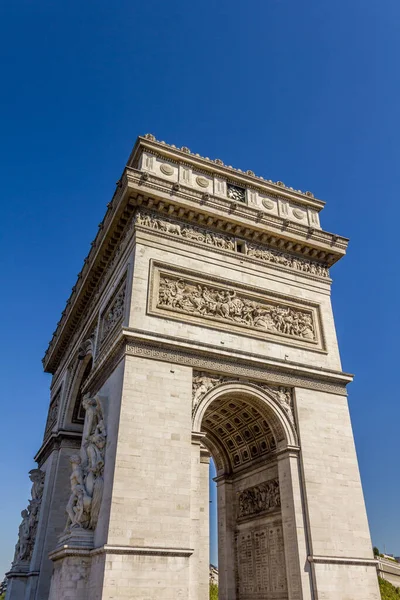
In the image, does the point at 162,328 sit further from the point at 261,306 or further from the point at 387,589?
the point at 387,589

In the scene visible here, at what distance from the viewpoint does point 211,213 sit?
1662cm

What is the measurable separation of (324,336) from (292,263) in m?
2.86

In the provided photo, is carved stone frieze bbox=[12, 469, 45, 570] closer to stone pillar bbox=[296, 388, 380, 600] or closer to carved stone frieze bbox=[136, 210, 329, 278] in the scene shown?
stone pillar bbox=[296, 388, 380, 600]

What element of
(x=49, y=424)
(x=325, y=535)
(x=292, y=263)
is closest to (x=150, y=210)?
(x=292, y=263)

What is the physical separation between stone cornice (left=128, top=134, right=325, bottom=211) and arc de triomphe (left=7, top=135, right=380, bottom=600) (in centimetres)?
8

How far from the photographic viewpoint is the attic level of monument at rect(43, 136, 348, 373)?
16.0m

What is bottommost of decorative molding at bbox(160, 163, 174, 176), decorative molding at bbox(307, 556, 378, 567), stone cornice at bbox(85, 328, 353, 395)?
decorative molding at bbox(307, 556, 378, 567)

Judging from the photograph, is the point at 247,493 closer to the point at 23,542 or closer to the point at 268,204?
the point at 23,542

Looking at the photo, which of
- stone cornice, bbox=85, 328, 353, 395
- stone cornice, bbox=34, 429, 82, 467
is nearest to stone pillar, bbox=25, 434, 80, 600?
stone cornice, bbox=34, 429, 82, 467

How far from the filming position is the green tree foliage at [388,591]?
3293 cm

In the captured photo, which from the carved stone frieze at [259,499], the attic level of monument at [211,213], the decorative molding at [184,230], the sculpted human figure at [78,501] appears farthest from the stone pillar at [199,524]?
the attic level of monument at [211,213]

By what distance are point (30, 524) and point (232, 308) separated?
12.2m

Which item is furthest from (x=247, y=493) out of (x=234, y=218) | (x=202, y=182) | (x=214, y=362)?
(x=202, y=182)

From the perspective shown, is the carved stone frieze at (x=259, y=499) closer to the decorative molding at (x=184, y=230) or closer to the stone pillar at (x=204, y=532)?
the stone pillar at (x=204, y=532)
